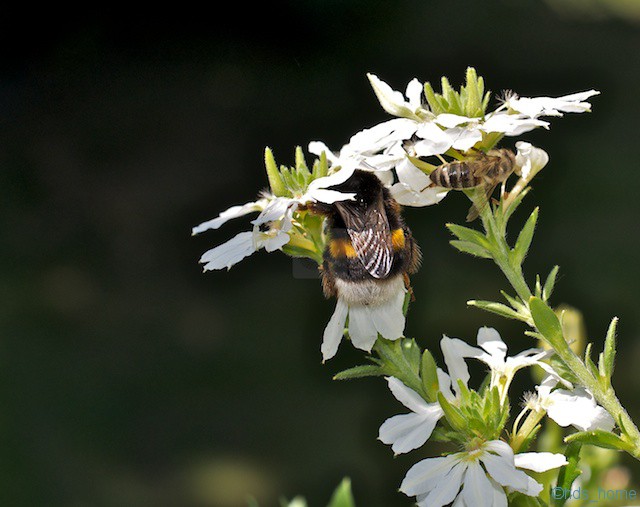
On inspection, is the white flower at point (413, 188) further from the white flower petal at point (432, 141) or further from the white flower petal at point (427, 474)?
the white flower petal at point (427, 474)

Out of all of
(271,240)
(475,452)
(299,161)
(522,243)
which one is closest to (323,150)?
(299,161)

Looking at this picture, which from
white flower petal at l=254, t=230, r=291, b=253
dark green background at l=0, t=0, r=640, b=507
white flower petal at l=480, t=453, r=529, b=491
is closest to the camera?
white flower petal at l=480, t=453, r=529, b=491

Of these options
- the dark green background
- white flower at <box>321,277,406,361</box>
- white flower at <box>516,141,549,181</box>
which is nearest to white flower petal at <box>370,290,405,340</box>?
white flower at <box>321,277,406,361</box>

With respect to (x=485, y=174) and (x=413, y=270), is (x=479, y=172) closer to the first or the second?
(x=485, y=174)

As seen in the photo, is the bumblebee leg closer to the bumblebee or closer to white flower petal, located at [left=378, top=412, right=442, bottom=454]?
the bumblebee

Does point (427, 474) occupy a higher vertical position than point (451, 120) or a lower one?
lower
